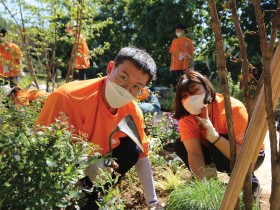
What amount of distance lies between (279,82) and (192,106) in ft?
3.91

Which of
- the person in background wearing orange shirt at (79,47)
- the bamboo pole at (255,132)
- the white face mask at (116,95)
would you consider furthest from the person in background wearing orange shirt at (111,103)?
the person in background wearing orange shirt at (79,47)

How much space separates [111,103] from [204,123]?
2.01ft

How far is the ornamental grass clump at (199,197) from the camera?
79.1 inches

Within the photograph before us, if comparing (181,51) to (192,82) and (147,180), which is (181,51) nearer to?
(192,82)

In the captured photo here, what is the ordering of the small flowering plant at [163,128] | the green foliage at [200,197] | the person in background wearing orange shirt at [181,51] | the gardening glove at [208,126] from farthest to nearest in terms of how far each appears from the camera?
1. the person in background wearing orange shirt at [181,51]
2. the small flowering plant at [163,128]
3. the gardening glove at [208,126]
4. the green foliage at [200,197]

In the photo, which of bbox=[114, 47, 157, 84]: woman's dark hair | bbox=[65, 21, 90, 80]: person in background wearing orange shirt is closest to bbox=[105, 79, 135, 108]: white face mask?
bbox=[114, 47, 157, 84]: woman's dark hair

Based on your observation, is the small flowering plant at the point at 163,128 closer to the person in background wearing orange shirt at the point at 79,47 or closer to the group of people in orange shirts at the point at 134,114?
the group of people in orange shirts at the point at 134,114

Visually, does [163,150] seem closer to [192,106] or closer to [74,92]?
[192,106]

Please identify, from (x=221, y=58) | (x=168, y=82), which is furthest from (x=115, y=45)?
(x=221, y=58)

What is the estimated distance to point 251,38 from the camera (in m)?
9.10

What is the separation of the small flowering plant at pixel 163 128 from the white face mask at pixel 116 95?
147 cm

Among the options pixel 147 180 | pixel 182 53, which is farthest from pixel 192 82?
pixel 182 53

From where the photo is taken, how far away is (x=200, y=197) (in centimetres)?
206

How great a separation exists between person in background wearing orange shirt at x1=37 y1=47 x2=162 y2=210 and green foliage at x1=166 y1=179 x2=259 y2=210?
212mm
